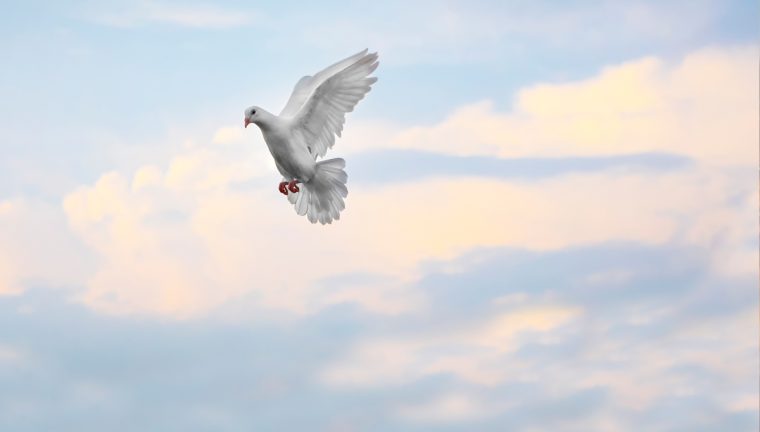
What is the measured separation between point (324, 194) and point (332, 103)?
2.99 meters

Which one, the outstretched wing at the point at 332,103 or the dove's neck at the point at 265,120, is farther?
the outstretched wing at the point at 332,103

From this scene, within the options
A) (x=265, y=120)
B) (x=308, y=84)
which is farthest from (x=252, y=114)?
(x=308, y=84)

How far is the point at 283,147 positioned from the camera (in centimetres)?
3778

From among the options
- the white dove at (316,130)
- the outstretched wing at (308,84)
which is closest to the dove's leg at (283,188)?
the white dove at (316,130)

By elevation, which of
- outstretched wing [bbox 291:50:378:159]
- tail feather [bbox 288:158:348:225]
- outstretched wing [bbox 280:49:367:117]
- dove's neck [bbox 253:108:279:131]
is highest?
outstretched wing [bbox 280:49:367:117]

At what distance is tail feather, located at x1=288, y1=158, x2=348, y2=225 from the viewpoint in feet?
130

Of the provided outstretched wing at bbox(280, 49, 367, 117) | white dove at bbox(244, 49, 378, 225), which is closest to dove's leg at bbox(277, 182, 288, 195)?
white dove at bbox(244, 49, 378, 225)

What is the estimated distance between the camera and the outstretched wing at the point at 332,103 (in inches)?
1501

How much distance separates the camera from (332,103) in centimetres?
3878

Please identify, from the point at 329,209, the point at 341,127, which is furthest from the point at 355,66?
the point at 329,209

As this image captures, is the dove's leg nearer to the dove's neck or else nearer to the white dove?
the white dove

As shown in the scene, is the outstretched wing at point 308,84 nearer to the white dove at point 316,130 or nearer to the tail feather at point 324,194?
the white dove at point 316,130

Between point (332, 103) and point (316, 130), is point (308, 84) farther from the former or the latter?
point (316, 130)

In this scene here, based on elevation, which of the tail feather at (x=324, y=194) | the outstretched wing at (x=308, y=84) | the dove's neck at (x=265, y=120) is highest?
the outstretched wing at (x=308, y=84)
